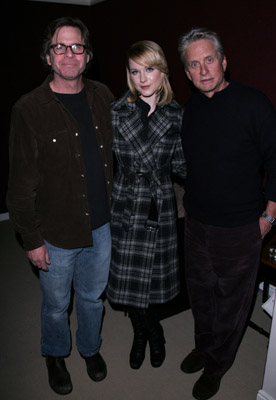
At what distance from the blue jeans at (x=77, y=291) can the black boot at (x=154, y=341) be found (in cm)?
37

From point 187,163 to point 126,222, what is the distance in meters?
0.51

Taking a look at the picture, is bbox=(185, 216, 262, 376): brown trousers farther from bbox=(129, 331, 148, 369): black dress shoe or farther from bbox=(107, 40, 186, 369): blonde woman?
bbox=(129, 331, 148, 369): black dress shoe

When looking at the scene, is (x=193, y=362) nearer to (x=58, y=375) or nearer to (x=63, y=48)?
(x=58, y=375)

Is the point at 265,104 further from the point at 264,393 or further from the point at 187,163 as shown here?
the point at 264,393

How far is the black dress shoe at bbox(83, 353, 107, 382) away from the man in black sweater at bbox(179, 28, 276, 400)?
2.08 ft

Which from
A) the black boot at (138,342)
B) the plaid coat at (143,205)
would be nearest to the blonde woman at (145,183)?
the plaid coat at (143,205)

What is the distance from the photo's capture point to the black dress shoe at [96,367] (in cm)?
236

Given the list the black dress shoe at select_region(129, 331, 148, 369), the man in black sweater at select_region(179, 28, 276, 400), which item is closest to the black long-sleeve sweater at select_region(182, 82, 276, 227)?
the man in black sweater at select_region(179, 28, 276, 400)

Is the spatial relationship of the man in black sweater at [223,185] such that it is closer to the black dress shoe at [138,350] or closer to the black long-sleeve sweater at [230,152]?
the black long-sleeve sweater at [230,152]

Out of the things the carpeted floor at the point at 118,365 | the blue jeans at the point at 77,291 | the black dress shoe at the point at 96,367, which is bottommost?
the carpeted floor at the point at 118,365

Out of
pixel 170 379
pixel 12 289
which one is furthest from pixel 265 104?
pixel 12 289

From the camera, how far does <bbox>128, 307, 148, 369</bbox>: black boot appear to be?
8.11ft

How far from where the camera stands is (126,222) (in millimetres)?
2115

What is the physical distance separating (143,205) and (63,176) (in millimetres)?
495
